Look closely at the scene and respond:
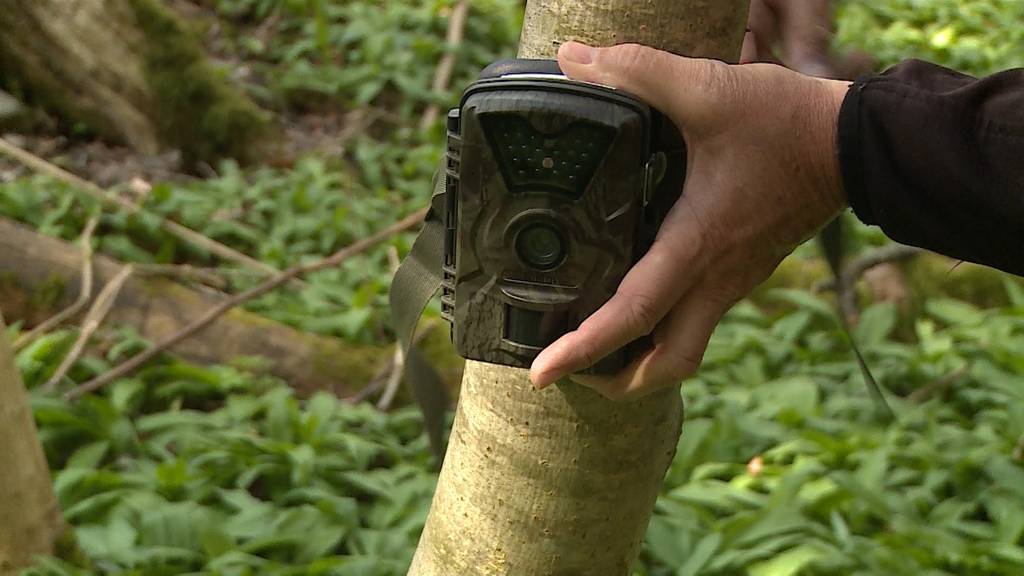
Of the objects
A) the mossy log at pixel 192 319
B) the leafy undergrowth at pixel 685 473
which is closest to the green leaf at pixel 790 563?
the leafy undergrowth at pixel 685 473

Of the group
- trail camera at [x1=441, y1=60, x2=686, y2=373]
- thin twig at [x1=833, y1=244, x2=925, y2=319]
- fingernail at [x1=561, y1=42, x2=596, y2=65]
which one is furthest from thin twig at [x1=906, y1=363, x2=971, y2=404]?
fingernail at [x1=561, y1=42, x2=596, y2=65]

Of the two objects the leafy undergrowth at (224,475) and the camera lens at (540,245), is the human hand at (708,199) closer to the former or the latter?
the camera lens at (540,245)

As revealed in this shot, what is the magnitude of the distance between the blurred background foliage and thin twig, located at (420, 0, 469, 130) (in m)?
0.62

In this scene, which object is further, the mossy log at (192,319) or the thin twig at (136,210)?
the thin twig at (136,210)

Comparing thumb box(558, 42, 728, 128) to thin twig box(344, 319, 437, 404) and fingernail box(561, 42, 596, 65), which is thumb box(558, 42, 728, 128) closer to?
fingernail box(561, 42, 596, 65)

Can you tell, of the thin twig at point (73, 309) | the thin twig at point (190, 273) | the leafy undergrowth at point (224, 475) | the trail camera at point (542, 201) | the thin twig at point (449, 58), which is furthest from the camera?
the thin twig at point (449, 58)

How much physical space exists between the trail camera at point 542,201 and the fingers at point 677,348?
0.02 m

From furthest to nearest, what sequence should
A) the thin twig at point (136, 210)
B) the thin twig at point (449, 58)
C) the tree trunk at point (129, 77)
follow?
the thin twig at point (449, 58) → the tree trunk at point (129, 77) → the thin twig at point (136, 210)

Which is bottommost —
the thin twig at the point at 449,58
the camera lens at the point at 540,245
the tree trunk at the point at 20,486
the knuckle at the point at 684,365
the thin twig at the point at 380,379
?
the tree trunk at the point at 20,486

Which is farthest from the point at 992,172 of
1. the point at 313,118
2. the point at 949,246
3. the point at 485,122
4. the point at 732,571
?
the point at 313,118

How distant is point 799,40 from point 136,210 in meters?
2.89

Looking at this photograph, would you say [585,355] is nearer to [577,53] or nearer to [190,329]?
[577,53]

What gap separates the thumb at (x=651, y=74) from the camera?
36.9 inches

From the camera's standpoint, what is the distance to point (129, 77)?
14.9ft
